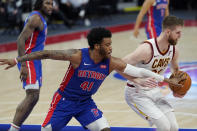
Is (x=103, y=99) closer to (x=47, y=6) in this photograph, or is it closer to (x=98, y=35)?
(x=47, y=6)

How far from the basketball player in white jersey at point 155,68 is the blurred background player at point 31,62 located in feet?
4.17

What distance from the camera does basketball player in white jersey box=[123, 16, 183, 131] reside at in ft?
15.6

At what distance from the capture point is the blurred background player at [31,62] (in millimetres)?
5523

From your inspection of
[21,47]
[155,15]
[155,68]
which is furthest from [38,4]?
[155,15]

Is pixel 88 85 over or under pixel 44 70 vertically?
over

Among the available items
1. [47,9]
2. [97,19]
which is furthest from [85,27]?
A: [47,9]

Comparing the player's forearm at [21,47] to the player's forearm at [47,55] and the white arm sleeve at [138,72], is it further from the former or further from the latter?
the white arm sleeve at [138,72]

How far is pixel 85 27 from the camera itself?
18188 mm

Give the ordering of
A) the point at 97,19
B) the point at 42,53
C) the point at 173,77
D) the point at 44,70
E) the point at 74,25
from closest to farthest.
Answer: the point at 42,53 < the point at 173,77 < the point at 44,70 < the point at 74,25 < the point at 97,19

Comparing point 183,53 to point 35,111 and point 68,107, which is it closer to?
point 35,111

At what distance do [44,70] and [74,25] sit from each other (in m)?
8.52

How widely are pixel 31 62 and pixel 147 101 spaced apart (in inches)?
65.9

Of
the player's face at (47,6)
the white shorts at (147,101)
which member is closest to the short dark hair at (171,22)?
the white shorts at (147,101)

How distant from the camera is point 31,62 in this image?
5.71 meters
